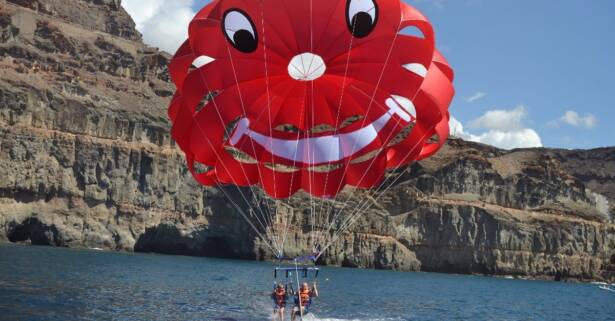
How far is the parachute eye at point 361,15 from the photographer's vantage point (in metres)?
17.1

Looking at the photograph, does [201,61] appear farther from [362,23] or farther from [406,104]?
[406,104]

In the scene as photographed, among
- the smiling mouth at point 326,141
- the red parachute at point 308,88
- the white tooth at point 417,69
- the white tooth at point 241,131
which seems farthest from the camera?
the white tooth at point 241,131

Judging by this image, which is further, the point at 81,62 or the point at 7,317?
the point at 81,62

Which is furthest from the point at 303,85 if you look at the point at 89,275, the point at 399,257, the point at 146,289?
the point at 399,257

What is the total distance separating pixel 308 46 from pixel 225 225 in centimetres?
5901

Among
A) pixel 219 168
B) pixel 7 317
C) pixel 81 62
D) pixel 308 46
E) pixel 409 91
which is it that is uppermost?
pixel 81 62

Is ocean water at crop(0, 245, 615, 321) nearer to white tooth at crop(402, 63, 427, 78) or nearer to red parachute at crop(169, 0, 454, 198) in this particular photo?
red parachute at crop(169, 0, 454, 198)

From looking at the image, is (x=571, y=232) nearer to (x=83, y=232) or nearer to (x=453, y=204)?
(x=453, y=204)

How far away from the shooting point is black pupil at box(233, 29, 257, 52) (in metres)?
17.4

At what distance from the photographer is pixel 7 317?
18.3 meters

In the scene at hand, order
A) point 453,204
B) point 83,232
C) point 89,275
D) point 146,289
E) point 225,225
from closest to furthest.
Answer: point 146,289 < point 89,275 < point 83,232 < point 225,225 < point 453,204

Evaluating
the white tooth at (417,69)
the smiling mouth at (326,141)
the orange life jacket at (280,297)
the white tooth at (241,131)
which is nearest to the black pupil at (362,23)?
the white tooth at (417,69)

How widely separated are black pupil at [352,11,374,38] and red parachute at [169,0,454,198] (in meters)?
0.03

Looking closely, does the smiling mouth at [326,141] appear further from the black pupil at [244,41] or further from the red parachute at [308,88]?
the black pupil at [244,41]
